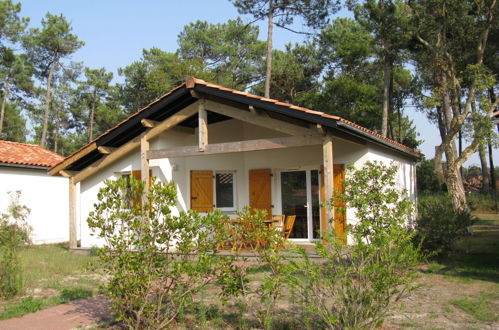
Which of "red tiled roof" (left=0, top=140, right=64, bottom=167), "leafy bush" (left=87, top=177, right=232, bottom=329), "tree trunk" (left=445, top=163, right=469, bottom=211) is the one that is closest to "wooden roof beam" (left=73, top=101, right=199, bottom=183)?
"red tiled roof" (left=0, top=140, right=64, bottom=167)

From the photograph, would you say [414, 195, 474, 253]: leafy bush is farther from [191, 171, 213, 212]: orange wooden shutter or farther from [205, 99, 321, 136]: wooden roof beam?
[191, 171, 213, 212]: orange wooden shutter

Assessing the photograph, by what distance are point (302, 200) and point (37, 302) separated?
6.66 meters

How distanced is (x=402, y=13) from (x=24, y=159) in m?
14.1

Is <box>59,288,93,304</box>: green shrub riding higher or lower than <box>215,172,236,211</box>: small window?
lower

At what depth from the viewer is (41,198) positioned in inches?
574

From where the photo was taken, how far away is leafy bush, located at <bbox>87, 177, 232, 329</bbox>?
4520 mm

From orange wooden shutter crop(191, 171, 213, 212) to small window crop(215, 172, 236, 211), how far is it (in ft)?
1.35

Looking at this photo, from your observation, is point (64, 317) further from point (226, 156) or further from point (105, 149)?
point (226, 156)

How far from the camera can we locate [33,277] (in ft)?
26.3

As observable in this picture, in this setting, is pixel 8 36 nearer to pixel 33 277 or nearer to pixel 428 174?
pixel 33 277

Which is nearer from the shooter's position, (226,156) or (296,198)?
(296,198)

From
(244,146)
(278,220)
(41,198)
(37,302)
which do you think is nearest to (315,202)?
(278,220)

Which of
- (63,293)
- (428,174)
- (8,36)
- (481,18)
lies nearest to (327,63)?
(428,174)

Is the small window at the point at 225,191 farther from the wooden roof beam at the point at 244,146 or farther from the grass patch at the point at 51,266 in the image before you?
the grass patch at the point at 51,266
